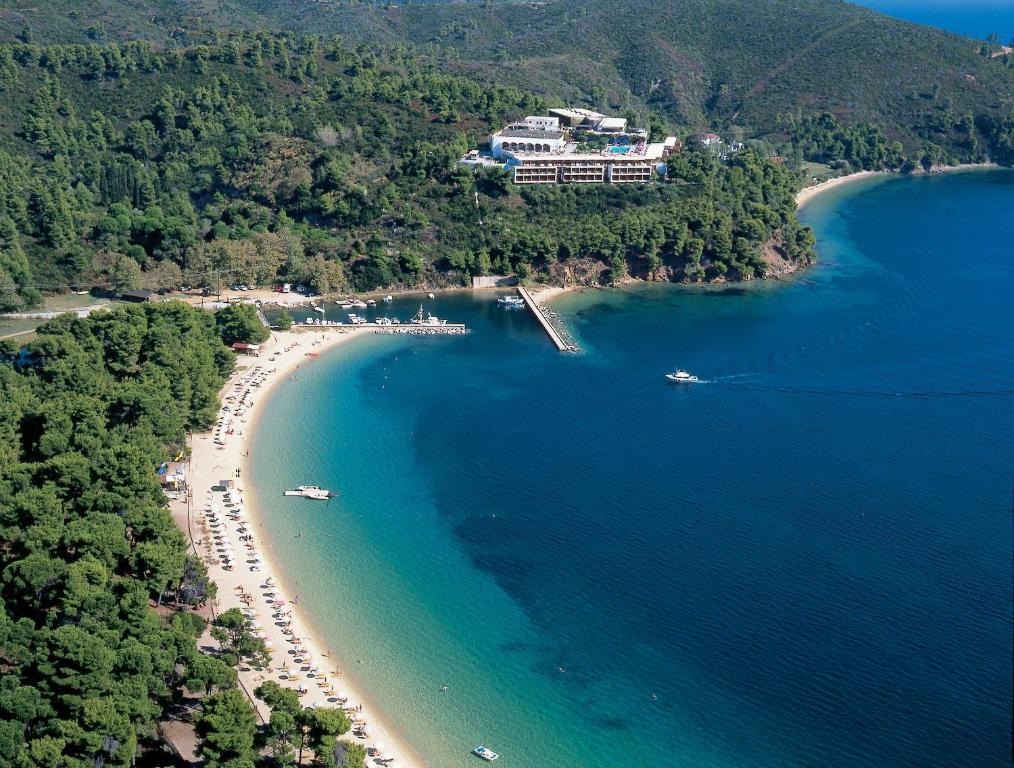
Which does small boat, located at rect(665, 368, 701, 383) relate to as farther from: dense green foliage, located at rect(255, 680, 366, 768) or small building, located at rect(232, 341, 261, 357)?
dense green foliage, located at rect(255, 680, 366, 768)

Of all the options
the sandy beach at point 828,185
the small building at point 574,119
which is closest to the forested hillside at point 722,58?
the sandy beach at point 828,185

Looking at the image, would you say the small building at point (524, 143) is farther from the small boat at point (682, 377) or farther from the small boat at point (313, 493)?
the small boat at point (313, 493)

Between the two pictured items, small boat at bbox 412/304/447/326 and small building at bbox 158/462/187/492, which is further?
small boat at bbox 412/304/447/326

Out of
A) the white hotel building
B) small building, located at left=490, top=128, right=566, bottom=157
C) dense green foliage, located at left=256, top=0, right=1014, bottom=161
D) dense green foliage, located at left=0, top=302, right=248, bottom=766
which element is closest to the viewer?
dense green foliage, located at left=0, top=302, right=248, bottom=766

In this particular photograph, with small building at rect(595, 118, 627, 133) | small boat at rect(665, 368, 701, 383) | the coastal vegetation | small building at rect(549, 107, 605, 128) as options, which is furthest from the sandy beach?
the coastal vegetation

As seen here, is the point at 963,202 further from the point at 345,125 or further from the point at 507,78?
the point at 345,125

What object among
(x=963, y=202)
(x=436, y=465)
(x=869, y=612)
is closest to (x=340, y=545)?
(x=436, y=465)
